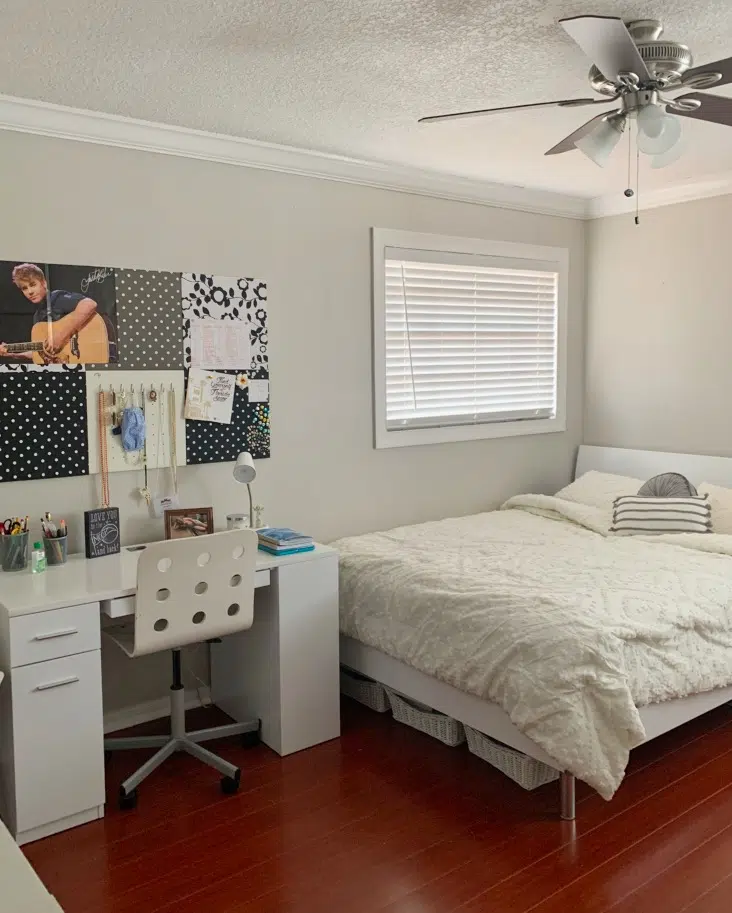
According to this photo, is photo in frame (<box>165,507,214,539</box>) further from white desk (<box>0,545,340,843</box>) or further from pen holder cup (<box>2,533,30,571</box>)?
pen holder cup (<box>2,533,30,571</box>)

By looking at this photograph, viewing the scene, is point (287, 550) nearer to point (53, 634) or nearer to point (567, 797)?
point (53, 634)

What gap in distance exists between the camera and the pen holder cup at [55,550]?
3.07m

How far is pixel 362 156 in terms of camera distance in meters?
3.82

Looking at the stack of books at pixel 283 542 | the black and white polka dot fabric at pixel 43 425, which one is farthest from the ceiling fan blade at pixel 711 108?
the black and white polka dot fabric at pixel 43 425

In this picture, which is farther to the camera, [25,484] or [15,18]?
[25,484]

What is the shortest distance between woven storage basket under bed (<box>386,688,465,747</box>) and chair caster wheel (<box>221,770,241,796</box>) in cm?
80

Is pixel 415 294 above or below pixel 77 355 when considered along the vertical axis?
above

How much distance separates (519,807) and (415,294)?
254 centimetres

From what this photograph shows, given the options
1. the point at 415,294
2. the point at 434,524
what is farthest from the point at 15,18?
the point at 434,524

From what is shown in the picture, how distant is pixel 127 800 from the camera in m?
2.79

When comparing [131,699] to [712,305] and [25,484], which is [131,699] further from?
[712,305]

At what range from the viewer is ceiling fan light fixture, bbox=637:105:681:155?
2426 millimetres

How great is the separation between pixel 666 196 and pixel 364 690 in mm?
3144

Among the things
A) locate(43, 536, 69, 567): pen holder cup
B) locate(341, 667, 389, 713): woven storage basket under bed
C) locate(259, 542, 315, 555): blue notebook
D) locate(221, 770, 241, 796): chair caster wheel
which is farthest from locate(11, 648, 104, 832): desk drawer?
locate(341, 667, 389, 713): woven storage basket under bed
